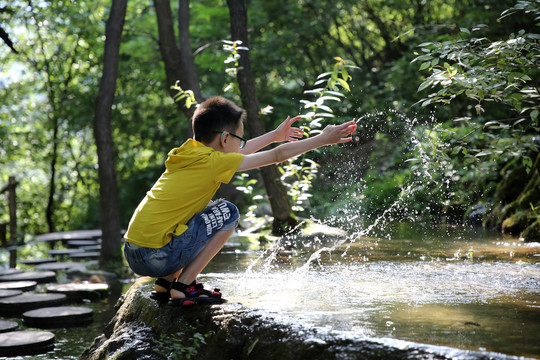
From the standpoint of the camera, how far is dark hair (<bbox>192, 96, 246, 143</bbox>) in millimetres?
3490

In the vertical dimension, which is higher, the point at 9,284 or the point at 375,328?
the point at 375,328

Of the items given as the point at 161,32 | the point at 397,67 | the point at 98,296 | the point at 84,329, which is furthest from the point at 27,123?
the point at 84,329

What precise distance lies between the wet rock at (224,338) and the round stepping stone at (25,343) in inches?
50.3

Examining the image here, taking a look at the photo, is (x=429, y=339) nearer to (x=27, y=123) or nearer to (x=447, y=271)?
(x=447, y=271)

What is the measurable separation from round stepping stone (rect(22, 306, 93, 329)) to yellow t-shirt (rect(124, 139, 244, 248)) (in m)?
2.82

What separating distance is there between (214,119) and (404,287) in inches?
63.7

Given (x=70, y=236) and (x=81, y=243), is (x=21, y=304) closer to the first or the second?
(x=81, y=243)

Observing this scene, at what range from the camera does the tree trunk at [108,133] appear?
8.83 meters

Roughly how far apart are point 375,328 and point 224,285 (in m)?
1.57

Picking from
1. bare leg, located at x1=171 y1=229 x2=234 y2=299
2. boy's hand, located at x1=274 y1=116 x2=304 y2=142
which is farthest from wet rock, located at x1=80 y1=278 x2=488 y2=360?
boy's hand, located at x1=274 y1=116 x2=304 y2=142

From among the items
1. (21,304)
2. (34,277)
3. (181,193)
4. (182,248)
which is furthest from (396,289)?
(34,277)

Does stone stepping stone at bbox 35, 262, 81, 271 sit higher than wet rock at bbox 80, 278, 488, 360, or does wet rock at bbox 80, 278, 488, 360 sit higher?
wet rock at bbox 80, 278, 488, 360

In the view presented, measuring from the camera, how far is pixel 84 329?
5656 millimetres

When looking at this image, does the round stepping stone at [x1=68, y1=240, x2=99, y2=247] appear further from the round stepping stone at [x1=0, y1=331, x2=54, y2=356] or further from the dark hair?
the dark hair
